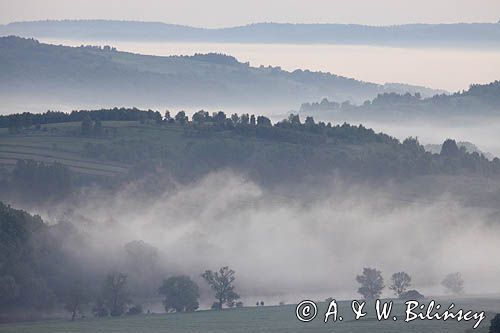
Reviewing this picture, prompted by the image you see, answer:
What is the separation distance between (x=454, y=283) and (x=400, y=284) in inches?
211

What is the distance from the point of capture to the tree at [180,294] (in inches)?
4505

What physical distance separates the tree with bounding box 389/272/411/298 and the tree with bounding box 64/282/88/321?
88.1 feet

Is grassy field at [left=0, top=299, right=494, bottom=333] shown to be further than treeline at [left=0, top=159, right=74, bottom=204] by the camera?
No

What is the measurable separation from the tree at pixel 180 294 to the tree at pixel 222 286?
169 centimetres

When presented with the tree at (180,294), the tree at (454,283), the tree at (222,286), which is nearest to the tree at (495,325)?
the tree at (222,286)

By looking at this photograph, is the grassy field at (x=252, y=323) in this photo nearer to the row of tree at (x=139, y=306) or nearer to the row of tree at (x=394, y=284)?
the row of tree at (x=139, y=306)

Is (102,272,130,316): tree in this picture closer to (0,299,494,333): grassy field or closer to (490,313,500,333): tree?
(0,299,494,333): grassy field

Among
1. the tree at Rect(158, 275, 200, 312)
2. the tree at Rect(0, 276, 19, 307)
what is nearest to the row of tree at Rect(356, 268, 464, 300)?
the tree at Rect(158, 275, 200, 312)

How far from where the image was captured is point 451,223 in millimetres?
177875

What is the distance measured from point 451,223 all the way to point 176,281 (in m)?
66.2

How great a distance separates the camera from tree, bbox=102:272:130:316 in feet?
365

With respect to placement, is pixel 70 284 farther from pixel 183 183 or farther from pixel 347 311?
pixel 183 183

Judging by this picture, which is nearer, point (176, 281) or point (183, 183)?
point (176, 281)

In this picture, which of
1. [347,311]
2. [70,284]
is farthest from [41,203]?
[347,311]
